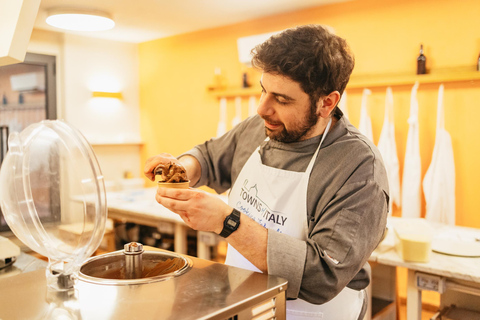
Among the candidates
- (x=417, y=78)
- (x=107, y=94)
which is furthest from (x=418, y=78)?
(x=107, y=94)

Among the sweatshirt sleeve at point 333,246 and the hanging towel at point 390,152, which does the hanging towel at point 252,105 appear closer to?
the hanging towel at point 390,152

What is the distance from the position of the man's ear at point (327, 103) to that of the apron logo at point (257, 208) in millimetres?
343

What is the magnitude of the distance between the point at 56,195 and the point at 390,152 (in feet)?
9.52

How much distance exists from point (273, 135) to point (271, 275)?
55 cm

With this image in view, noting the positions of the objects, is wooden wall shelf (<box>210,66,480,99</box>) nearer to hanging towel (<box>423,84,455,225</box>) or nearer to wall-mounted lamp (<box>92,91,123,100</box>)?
hanging towel (<box>423,84,455,225</box>)

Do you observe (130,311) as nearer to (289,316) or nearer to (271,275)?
(271,275)

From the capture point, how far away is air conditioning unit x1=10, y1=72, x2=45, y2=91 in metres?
4.79

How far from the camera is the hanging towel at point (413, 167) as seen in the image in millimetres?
3246

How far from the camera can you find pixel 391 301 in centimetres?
273

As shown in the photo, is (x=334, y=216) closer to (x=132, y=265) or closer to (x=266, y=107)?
(x=266, y=107)

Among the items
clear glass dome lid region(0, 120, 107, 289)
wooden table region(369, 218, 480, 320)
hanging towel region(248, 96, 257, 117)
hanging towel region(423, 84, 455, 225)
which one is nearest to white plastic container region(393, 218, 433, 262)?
wooden table region(369, 218, 480, 320)

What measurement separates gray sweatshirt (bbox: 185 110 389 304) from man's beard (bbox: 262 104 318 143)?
0.13 ft

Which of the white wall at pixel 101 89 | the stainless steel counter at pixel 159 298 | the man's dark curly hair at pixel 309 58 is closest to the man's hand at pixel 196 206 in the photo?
the stainless steel counter at pixel 159 298

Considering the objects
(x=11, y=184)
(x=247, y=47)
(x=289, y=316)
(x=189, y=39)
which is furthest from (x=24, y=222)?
(x=189, y=39)
